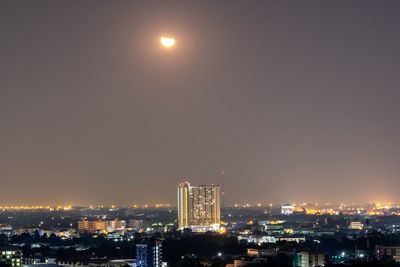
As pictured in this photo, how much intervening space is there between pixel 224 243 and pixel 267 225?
20806mm

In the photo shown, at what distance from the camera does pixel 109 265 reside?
77.7ft

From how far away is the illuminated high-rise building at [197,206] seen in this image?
170 feet

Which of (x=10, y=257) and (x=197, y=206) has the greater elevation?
(x=197, y=206)

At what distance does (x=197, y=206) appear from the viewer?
52781 mm

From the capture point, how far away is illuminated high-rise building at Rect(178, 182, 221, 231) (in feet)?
170

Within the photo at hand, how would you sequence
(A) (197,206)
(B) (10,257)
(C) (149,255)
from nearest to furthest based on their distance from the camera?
1. (B) (10,257)
2. (C) (149,255)
3. (A) (197,206)

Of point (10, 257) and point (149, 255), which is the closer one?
point (10, 257)

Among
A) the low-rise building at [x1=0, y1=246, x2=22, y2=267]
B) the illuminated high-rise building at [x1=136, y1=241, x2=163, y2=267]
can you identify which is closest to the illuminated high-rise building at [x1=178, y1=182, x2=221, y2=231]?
the illuminated high-rise building at [x1=136, y1=241, x2=163, y2=267]

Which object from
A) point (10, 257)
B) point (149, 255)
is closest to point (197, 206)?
point (149, 255)

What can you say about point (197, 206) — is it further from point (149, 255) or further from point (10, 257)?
point (10, 257)

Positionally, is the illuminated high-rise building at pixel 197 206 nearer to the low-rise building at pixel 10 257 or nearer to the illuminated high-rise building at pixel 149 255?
the illuminated high-rise building at pixel 149 255

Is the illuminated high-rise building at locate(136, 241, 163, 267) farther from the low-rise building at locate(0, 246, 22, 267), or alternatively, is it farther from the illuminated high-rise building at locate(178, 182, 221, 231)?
the illuminated high-rise building at locate(178, 182, 221, 231)

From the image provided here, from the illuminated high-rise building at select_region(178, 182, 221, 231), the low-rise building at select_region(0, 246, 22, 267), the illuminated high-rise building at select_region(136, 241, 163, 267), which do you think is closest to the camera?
the low-rise building at select_region(0, 246, 22, 267)

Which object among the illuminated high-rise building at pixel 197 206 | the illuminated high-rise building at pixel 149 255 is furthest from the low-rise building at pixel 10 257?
the illuminated high-rise building at pixel 197 206
